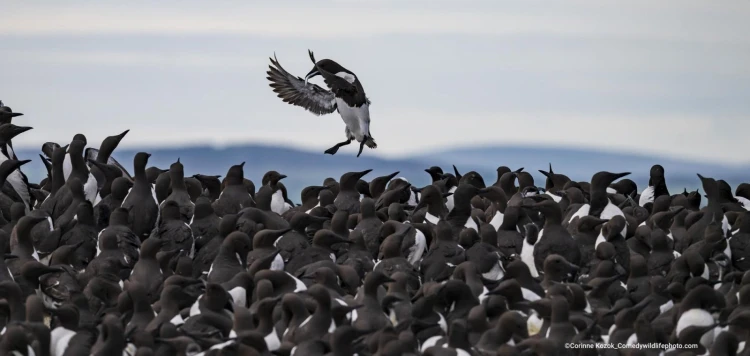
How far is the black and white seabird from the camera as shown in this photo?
21.0 meters

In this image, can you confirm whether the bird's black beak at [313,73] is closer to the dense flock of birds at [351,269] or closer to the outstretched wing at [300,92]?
the outstretched wing at [300,92]

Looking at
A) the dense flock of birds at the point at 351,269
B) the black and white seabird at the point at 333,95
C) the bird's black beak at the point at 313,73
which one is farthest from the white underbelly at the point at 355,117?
the dense flock of birds at the point at 351,269

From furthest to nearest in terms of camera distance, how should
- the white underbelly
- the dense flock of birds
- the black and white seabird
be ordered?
the white underbelly < the black and white seabird < the dense flock of birds

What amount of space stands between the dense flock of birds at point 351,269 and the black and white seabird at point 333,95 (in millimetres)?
2320

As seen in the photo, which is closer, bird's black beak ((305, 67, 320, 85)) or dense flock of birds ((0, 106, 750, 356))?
dense flock of birds ((0, 106, 750, 356))

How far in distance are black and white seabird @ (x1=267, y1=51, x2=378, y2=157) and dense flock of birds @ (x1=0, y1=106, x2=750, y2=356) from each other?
2.32 m

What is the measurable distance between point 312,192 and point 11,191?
3.41m

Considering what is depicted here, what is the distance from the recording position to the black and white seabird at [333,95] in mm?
20969

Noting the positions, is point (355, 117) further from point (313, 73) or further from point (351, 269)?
point (351, 269)

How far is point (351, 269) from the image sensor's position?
1374 cm

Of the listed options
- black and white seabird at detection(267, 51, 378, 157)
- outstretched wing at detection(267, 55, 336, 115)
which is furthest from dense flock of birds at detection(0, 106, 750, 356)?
outstretched wing at detection(267, 55, 336, 115)

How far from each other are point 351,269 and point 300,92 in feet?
27.9

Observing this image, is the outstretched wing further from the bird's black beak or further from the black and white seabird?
the bird's black beak

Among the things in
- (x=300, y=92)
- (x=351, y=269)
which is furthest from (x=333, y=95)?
(x=351, y=269)
